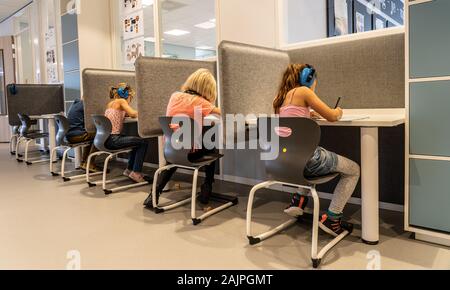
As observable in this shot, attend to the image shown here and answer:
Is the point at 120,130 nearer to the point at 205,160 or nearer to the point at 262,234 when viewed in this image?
the point at 205,160

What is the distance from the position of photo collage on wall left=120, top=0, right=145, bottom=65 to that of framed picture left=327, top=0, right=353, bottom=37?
232 centimetres

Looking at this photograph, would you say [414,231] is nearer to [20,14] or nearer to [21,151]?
[21,151]

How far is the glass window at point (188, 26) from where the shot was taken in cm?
733

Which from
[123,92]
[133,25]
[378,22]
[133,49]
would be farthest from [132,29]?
[378,22]

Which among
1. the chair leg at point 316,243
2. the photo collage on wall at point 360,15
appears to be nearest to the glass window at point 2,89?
the photo collage on wall at point 360,15

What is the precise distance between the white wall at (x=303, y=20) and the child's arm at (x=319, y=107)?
1.33 meters

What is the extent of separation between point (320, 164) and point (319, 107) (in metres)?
0.28

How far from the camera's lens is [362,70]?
2367 millimetres

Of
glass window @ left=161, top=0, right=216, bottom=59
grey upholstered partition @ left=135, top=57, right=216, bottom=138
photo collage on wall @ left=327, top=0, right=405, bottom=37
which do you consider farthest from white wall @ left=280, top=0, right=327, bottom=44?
glass window @ left=161, top=0, right=216, bottom=59

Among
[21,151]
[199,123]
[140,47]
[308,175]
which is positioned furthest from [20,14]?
[308,175]

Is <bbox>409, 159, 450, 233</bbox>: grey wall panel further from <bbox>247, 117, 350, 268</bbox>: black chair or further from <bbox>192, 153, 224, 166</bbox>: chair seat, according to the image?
<bbox>192, 153, 224, 166</bbox>: chair seat

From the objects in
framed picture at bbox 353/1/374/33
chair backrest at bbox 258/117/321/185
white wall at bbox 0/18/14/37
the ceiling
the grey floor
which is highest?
Result: the ceiling

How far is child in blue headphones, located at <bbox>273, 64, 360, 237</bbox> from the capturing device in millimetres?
1710

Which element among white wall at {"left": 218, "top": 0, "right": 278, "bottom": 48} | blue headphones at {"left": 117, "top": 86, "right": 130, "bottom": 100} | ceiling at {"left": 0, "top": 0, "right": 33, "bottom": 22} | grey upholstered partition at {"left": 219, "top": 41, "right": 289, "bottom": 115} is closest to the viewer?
grey upholstered partition at {"left": 219, "top": 41, "right": 289, "bottom": 115}
